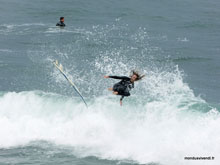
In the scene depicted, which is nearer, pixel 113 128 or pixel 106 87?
pixel 113 128

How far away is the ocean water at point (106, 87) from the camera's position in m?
20.6

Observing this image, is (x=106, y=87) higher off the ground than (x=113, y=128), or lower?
higher

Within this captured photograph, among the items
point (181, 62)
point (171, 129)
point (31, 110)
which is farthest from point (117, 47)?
point (171, 129)

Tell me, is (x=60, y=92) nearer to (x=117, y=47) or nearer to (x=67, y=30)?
(x=117, y=47)

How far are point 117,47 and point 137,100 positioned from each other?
1229cm

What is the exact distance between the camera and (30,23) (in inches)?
1697

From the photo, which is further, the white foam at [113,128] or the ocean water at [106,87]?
the ocean water at [106,87]

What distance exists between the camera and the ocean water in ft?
67.7

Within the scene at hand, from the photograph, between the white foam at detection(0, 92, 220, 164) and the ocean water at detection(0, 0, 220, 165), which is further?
the ocean water at detection(0, 0, 220, 165)

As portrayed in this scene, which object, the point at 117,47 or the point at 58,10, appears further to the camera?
the point at 58,10

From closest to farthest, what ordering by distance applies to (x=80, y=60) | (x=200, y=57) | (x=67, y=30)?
1. (x=80, y=60)
2. (x=200, y=57)
3. (x=67, y=30)

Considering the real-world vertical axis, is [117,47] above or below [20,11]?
below

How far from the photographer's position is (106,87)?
26469mm

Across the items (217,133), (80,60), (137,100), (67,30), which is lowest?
(217,133)
